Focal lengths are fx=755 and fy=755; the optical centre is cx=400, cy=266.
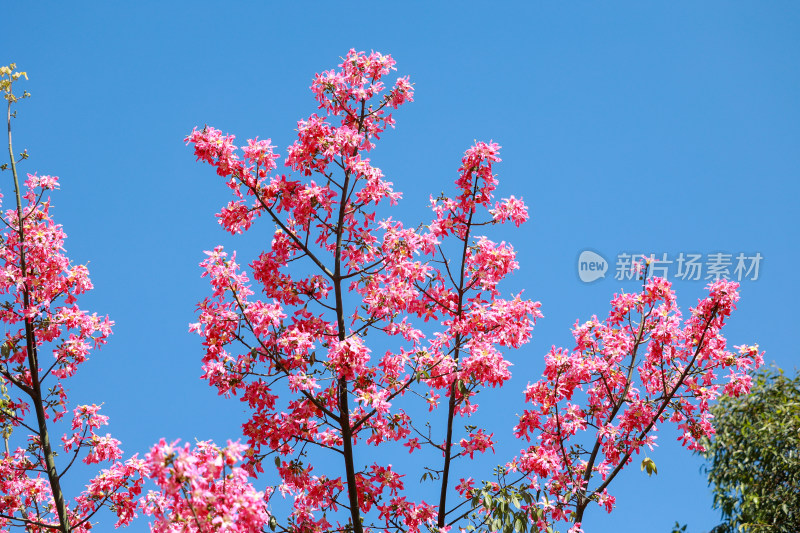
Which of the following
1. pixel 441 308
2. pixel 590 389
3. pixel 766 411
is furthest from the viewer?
pixel 766 411

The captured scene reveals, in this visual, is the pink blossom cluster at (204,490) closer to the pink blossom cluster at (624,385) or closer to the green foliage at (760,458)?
the pink blossom cluster at (624,385)

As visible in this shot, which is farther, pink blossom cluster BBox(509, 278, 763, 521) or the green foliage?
the green foliage

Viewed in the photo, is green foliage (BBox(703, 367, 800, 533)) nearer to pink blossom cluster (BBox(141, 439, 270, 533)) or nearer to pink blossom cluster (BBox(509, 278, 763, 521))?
pink blossom cluster (BBox(509, 278, 763, 521))

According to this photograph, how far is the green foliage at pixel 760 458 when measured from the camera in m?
10.8

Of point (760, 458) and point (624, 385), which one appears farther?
point (760, 458)

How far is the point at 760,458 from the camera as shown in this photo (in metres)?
11.5

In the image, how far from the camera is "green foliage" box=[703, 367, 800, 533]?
1082 cm

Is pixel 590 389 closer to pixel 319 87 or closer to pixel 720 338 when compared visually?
pixel 720 338

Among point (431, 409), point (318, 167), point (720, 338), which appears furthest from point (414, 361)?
point (720, 338)

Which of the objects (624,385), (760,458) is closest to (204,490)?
(624,385)

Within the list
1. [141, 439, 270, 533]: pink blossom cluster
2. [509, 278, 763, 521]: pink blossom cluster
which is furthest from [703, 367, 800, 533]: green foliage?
[141, 439, 270, 533]: pink blossom cluster

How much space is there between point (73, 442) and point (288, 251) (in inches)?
93.7

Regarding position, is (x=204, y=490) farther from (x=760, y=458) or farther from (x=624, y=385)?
(x=760, y=458)

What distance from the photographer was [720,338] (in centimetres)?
624
